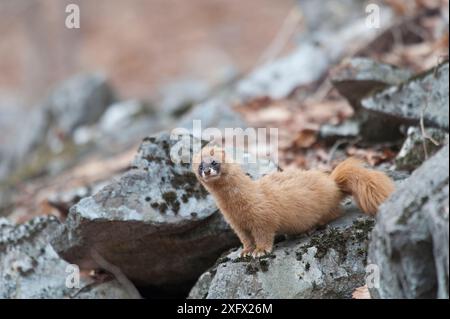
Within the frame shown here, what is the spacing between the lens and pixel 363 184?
5535 mm

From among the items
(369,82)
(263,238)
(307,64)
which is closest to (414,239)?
(263,238)

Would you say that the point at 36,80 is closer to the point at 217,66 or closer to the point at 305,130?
the point at 217,66

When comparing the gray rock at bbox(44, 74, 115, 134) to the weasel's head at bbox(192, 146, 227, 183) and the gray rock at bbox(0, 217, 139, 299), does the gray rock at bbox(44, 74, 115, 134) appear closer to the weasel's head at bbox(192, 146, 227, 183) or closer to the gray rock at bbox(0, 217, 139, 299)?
the gray rock at bbox(0, 217, 139, 299)

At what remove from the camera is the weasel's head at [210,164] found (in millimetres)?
5422

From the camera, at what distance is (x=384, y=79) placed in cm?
779

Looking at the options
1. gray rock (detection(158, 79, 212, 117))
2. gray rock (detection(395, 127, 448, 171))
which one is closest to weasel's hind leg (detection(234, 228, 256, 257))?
gray rock (detection(395, 127, 448, 171))

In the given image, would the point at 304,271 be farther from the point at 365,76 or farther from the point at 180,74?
the point at 180,74

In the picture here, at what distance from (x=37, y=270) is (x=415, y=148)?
3902 millimetres

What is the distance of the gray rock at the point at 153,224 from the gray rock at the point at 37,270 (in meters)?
0.24

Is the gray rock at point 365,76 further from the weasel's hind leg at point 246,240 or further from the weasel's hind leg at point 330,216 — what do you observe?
the weasel's hind leg at point 246,240

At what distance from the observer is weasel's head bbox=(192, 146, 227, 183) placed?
5.42 metres

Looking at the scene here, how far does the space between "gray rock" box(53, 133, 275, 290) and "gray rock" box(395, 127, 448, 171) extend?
1422 mm

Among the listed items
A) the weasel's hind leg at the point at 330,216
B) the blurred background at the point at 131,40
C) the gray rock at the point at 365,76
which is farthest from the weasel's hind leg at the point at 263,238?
the blurred background at the point at 131,40

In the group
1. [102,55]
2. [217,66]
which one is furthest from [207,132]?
[102,55]
